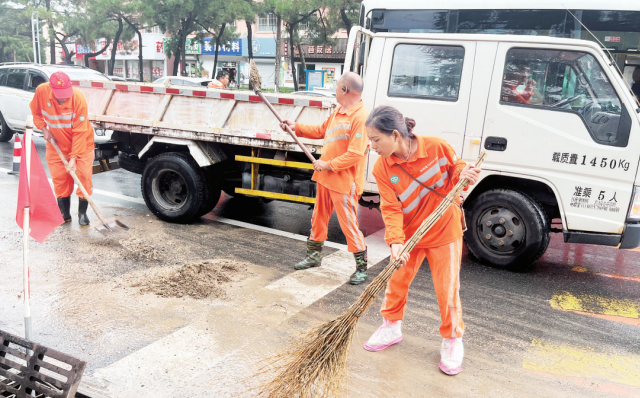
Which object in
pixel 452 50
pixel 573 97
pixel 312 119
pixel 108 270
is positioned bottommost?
pixel 108 270

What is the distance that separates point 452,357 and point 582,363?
931 mm

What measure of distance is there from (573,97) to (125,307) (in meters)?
4.14

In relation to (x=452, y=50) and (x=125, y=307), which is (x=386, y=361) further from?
(x=452, y=50)

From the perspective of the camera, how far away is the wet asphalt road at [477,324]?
129 inches

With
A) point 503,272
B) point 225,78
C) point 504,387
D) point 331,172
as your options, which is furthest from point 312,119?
point 225,78

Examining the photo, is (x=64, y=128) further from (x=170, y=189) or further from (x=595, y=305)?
(x=595, y=305)

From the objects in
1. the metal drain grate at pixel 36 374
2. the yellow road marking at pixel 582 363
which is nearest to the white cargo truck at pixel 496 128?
the yellow road marking at pixel 582 363

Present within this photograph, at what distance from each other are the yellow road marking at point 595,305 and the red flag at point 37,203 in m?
3.85

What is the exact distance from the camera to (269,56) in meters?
36.2

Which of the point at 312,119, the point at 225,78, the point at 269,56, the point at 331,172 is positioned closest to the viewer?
the point at 331,172

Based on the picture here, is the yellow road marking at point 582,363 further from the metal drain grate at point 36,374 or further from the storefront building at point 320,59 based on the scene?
the storefront building at point 320,59

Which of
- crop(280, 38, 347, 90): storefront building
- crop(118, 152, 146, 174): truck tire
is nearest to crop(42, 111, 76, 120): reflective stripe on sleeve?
crop(118, 152, 146, 174): truck tire

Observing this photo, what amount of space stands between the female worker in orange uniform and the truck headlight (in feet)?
7.25

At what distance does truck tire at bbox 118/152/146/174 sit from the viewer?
6793mm
